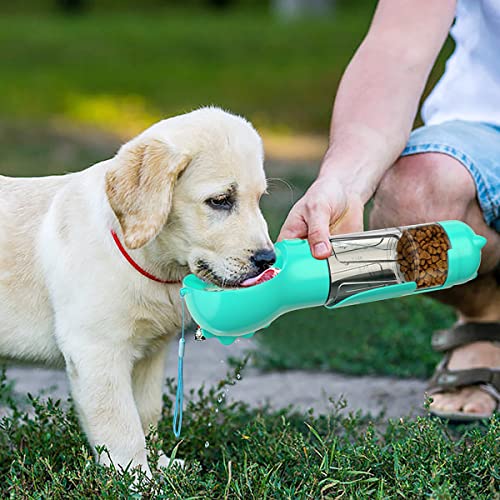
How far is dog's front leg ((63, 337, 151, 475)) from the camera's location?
2.60 metres

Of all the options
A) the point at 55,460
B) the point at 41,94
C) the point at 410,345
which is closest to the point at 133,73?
the point at 41,94

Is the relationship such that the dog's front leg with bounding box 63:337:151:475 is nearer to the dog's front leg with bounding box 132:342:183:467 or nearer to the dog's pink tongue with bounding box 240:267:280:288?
the dog's front leg with bounding box 132:342:183:467

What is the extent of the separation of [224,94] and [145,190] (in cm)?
1024

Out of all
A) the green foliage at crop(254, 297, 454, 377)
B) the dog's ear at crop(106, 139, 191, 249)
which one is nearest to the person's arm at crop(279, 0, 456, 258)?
the dog's ear at crop(106, 139, 191, 249)

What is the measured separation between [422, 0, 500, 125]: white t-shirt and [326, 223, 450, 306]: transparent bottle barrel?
2.84 ft

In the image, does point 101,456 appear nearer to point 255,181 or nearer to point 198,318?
point 198,318

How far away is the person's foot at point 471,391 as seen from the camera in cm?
328

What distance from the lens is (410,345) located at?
4.15 meters

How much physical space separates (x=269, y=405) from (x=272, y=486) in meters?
0.96

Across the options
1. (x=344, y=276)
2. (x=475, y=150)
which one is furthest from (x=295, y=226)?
(x=475, y=150)

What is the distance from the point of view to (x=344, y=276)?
249 centimetres

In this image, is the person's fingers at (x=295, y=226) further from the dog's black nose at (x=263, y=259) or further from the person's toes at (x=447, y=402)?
the person's toes at (x=447, y=402)

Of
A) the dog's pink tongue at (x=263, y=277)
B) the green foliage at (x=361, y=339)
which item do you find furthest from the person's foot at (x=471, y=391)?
the dog's pink tongue at (x=263, y=277)

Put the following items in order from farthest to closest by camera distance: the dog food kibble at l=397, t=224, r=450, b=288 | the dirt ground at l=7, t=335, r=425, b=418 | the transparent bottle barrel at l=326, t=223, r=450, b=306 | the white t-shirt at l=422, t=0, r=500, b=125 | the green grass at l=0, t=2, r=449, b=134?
the green grass at l=0, t=2, r=449, b=134, the dirt ground at l=7, t=335, r=425, b=418, the white t-shirt at l=422, t=0, r=500, b=125, the dog food kibble at l=397, t=224, r=450, b=288, the transparent bottle barrel at l=326, t=223, r=450, b=306
